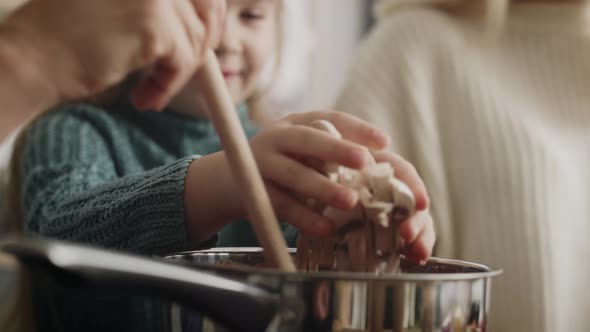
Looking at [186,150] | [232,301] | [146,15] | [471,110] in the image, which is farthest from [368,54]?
[232,301]

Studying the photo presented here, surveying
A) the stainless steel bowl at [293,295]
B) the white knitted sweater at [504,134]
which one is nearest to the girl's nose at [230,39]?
the white knitted sweater at [504,134]

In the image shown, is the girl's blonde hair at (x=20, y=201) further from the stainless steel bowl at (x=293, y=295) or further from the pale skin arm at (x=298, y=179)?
the stainless steel bowl at (x=293, y=295)

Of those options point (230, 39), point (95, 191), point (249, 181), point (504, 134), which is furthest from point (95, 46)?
point (504, 134)

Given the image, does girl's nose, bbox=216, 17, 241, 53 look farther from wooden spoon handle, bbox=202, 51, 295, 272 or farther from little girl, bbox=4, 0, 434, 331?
wooden spoon handle, bbox=202, 51, 295, 272

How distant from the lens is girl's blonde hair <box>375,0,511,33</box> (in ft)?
3.45

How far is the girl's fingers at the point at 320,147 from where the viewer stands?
14.9 inches

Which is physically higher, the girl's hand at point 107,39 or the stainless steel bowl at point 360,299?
the girl's hand at point 107,39

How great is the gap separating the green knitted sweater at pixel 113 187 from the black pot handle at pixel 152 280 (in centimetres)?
12

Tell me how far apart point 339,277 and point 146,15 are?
17cm

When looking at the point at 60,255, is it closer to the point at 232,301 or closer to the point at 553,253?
the point at 232,301

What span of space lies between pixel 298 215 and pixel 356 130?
8cm

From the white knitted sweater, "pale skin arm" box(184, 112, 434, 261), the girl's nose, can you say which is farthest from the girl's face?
"pale skin arm" box(184, 112, 434, 261)

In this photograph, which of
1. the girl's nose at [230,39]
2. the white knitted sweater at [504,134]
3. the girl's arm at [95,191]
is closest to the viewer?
the girl's arm at [95,191]

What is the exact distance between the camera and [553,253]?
0.96 meters
